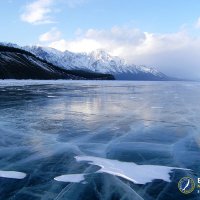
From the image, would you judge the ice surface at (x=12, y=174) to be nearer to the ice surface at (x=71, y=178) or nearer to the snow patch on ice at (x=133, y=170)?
the ice surface at (x=71, y=178)

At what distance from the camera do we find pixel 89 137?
10719mm

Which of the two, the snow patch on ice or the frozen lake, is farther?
the snow patch on ice

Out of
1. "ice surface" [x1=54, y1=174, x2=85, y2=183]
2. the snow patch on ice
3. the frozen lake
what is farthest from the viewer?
the snow patch on ice

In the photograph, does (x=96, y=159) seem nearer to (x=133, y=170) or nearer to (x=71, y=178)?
(x=133, y=170)

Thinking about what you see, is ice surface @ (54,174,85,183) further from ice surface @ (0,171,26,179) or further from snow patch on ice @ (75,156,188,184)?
ice surface @ (0,171,26,179)

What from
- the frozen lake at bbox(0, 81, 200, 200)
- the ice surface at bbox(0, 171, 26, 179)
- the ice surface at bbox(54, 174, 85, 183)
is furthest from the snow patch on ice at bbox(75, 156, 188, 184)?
the ice surface at bbox(0, 171, 26, 179)

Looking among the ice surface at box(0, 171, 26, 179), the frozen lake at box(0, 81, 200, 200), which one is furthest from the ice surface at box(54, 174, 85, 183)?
the ice surface at box(0, 171, 26, 179)

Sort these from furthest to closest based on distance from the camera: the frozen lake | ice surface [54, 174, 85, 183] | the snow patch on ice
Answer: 1. the snow patch on ice
2. ice surface [54, 174, 85, 183]
3. the frozen lake

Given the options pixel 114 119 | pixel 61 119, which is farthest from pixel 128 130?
pixel 61 119

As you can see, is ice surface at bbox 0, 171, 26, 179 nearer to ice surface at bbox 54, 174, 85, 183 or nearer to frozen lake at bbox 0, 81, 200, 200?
frozen lake at bbox 0, 81, 200, 200

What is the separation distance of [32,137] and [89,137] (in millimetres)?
1956

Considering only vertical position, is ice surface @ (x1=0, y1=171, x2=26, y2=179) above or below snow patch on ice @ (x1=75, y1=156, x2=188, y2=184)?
above

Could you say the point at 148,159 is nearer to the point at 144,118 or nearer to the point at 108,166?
the point at 108,166

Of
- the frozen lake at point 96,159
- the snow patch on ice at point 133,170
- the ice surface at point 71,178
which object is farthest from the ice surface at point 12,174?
the snow patch on ice at point 133,170
